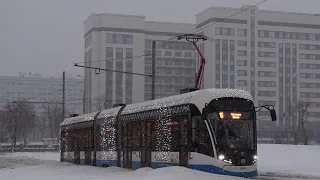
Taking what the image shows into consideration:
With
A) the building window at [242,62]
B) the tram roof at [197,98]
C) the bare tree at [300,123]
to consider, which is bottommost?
the bare tree at [300,123]

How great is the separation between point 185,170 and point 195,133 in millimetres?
1548

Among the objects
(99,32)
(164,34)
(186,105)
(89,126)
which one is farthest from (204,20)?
(186,105)

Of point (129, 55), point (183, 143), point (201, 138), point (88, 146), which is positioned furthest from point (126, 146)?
point (129, 55)

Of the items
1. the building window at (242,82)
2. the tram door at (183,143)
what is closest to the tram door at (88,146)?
the tram door at (183,143)

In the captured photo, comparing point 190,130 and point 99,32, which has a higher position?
point 99,32

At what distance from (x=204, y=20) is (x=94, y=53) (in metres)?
29.4

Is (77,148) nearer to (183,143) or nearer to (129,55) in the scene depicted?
(183,143)

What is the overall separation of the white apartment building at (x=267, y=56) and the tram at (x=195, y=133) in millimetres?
107680

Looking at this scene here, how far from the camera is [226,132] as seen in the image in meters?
18.5

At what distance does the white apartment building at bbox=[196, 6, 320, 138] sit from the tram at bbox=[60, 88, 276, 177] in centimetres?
10768

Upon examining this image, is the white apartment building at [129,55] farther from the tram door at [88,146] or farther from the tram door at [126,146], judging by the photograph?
the tram door at [126,146]

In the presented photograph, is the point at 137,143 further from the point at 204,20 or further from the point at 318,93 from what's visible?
the point at 318,93

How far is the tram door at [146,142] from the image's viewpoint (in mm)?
22558

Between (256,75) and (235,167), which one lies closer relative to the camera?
(235,167)
